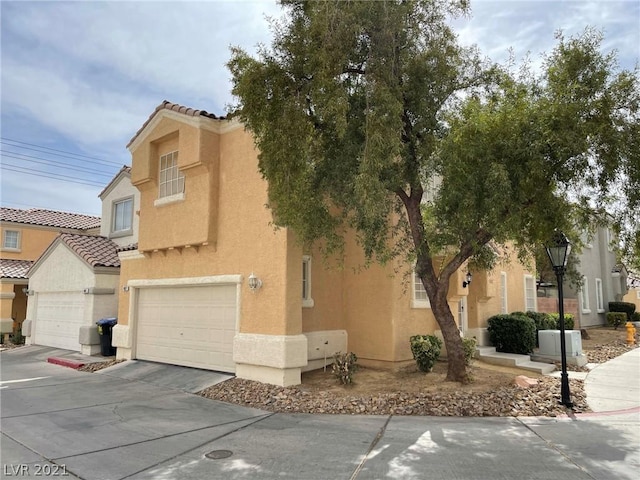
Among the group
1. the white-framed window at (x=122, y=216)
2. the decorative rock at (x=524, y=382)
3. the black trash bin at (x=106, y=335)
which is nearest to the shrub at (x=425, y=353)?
the decorative rock at (x=524, y=382)

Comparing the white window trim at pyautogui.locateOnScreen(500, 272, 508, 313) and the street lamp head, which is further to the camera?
the white window trim at pyautogui.locateOnScreen(500, 272, 508, 313)

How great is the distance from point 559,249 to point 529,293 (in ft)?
38.9

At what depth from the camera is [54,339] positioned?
62.4 ft

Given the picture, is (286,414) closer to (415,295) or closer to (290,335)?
(290,335)

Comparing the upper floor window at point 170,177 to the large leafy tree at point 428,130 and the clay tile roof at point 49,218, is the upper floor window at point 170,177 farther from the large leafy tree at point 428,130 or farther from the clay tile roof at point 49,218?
the clay tile roof at point 49,218

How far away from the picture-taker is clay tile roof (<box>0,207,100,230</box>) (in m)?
27.1

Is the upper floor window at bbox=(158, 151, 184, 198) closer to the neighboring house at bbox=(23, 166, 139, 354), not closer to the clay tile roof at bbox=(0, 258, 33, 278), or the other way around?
the neighboring house at bbox=(23, 166, 139, 354)

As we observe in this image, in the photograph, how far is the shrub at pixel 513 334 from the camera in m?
15.0

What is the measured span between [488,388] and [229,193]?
26.0 ft

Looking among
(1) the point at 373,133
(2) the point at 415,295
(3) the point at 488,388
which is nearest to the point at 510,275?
(2) the point at 415,295

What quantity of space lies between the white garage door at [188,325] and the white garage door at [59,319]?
4.48m

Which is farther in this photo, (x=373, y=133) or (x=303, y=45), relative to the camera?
(x=303, y=45)

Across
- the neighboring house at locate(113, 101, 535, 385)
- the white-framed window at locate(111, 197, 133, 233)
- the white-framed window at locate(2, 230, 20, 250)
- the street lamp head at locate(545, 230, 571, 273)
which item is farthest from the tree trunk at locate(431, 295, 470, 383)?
the white-framed window at locate(2, 230, 20, 250)

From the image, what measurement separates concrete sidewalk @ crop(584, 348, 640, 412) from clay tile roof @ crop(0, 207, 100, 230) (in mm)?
26054
